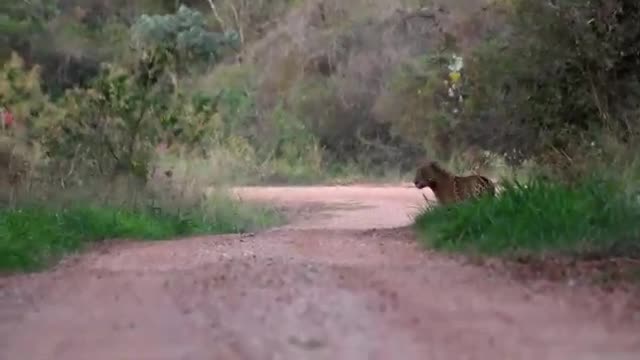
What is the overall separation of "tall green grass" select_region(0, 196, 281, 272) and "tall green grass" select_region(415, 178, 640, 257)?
4002mm

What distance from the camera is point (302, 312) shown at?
6.57 metres

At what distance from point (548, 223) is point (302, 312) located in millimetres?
3618

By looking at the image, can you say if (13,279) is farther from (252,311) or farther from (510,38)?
(510,38)

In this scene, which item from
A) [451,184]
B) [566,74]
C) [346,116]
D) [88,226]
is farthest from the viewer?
[346,116]

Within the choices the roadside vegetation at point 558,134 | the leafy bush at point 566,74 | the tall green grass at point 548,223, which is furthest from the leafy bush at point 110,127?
the tall green grass at point 548,223

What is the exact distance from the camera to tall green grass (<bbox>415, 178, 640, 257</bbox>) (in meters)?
8.90

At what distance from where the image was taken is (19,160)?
15086 millimetres

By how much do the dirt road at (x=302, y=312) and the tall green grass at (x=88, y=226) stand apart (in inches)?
21.1

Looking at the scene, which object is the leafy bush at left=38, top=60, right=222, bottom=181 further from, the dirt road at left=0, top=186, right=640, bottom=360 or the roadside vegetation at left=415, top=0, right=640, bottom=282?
the dirt road at left=0, top=186, right=640, bottom=360

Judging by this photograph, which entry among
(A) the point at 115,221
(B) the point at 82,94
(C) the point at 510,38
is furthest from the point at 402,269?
(B) the point at 82,94

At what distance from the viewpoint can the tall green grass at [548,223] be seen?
8.90 metres

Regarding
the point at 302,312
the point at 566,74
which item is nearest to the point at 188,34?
the point at 566,74

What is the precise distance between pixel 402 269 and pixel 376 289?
4.06ft

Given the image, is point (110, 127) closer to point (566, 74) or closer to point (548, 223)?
point (566, 74)
